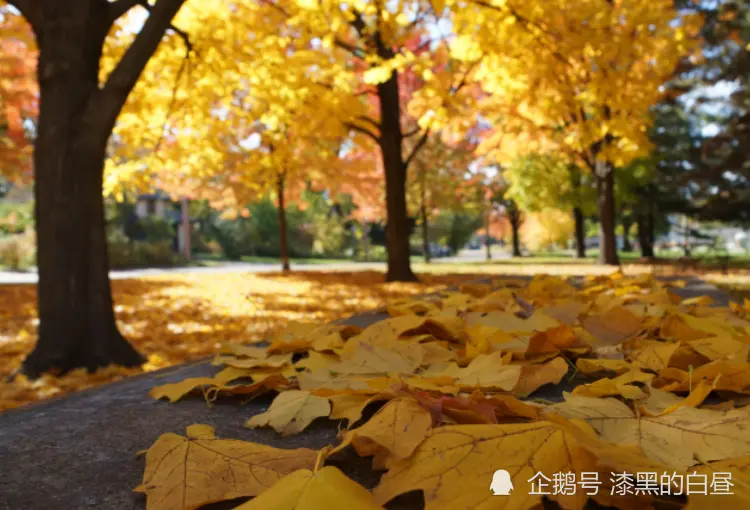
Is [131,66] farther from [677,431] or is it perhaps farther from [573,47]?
[573,47]

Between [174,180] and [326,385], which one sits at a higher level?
[174,180]

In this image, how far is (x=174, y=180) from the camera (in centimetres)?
1358

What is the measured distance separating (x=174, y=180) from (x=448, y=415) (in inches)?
542

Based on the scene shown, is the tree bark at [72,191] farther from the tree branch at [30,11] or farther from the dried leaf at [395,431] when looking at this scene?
the dried leaf at [395,431]

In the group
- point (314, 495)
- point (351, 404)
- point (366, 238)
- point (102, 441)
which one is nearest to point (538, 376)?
point (351, 404)

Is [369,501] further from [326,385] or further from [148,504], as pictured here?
[326,385]

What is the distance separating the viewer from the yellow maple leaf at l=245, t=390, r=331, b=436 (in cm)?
109

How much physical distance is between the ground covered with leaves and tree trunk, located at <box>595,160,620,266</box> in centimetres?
715

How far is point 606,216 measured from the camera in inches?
529

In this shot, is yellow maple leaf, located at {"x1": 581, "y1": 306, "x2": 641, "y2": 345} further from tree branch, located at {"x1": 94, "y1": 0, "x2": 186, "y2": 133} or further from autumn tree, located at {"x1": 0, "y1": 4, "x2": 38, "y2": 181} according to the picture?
autumn tree, located at {"x1": 0, "y1": 4, "x2": 38, "y2": 181}

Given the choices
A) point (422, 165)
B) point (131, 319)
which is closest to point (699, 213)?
point (422, 165)

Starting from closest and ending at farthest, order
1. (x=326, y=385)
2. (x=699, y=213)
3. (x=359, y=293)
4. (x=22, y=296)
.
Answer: (x=326, y=385) < (x=359, y=293) < (x=22, y=296) < (x=699, y=213)

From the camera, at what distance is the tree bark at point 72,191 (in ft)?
9.93

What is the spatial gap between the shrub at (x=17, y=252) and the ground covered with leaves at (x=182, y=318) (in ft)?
43.0
